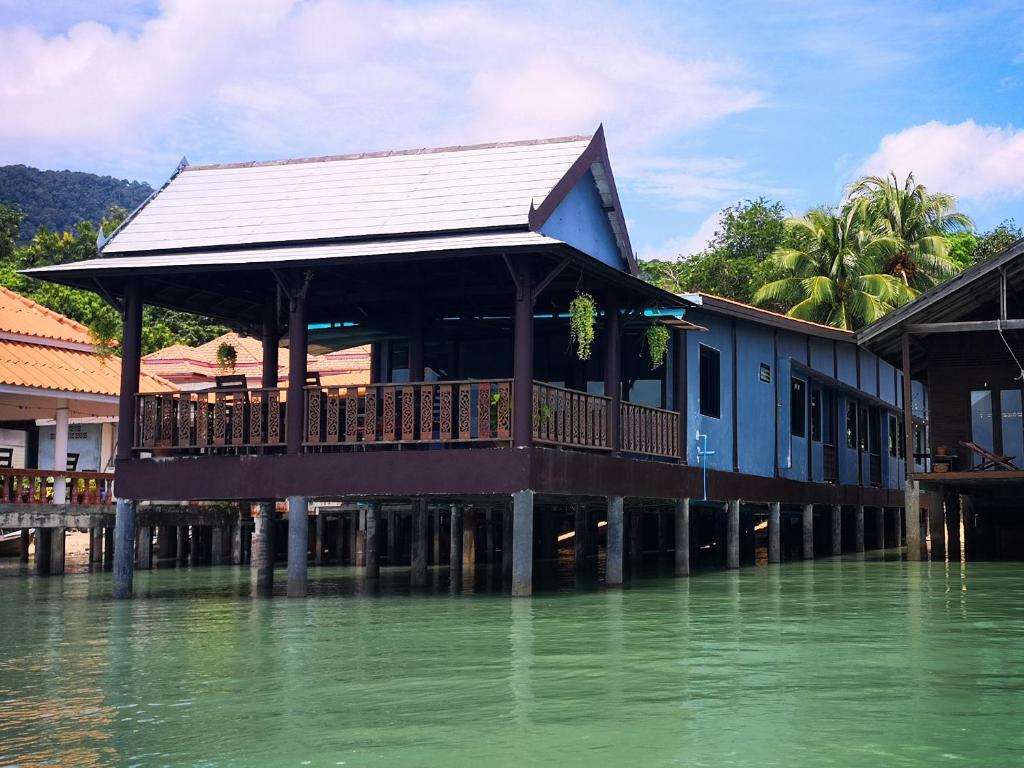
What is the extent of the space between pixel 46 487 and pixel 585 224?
41.1 ft

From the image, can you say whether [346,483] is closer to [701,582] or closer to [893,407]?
[701,582]

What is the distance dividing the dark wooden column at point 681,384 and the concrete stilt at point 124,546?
26.2 ft

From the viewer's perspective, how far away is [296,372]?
16266 millimetres

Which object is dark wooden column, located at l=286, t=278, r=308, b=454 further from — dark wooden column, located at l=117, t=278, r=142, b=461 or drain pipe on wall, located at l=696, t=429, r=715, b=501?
drain pipe on wall, located at l=696, t=429, r=715, b=501

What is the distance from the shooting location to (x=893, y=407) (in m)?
32.8

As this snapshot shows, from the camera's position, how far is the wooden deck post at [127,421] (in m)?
16.9

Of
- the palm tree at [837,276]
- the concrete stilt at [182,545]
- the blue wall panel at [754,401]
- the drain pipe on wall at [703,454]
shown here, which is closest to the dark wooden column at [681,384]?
the drain pipe on wall at [703,454]

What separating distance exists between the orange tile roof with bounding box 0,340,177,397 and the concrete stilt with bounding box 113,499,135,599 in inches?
227

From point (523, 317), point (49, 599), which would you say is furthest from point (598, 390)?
point (49, 599)

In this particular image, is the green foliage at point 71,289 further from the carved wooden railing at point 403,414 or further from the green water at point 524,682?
the green water at point 524,682

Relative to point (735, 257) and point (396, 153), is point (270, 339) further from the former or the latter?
point (735, 257)

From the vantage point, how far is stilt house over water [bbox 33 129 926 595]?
52.0 feet

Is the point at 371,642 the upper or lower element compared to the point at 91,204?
lower

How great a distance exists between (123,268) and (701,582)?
29.5 ft
